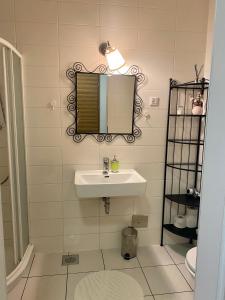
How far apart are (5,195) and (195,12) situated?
7.74ft

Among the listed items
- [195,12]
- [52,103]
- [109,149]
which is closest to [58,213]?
[109,149]

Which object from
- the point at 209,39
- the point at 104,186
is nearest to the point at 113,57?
the point at 209,39

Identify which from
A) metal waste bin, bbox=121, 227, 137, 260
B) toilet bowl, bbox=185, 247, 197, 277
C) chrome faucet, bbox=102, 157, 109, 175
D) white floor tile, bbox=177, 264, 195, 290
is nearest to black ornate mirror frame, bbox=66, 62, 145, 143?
chrome faucet, bbox=102, 157, 109, 175

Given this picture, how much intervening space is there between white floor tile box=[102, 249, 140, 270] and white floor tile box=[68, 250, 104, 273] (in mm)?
58

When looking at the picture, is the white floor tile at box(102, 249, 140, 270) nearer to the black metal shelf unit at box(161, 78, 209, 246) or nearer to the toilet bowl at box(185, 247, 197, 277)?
the black metal shelf unit at box(161, 78, 209, 246)

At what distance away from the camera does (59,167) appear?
7.32 feet

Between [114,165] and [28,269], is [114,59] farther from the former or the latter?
[28,269]

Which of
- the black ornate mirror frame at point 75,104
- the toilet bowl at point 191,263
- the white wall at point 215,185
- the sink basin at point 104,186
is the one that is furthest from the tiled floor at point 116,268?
the white wall at point 215,185

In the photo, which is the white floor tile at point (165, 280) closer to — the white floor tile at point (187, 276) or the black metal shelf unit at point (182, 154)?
the white floor tile at point (187, 276)

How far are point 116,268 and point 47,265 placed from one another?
0.64 metres

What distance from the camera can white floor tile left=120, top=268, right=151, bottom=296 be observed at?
1840 millimetres

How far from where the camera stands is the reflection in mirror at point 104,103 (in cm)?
215

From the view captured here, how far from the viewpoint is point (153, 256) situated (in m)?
2.31

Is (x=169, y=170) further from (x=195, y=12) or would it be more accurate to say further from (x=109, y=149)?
(x=195, y=12)
